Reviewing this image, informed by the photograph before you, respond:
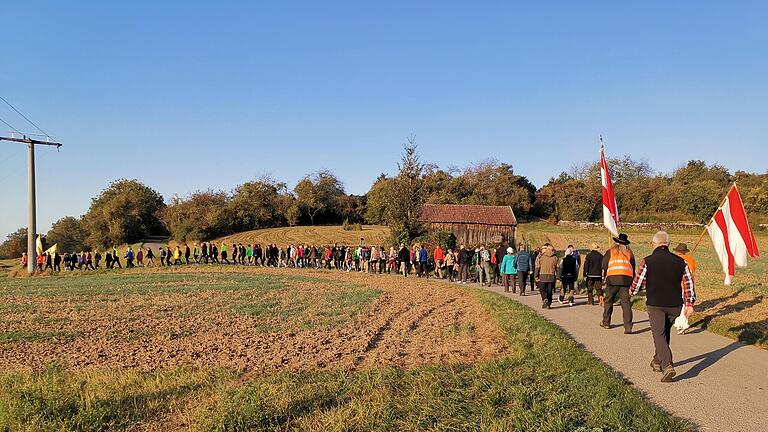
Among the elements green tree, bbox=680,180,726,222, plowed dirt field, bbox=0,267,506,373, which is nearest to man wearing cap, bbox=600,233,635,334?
plowed dirt field, bbox=0,267,506,373

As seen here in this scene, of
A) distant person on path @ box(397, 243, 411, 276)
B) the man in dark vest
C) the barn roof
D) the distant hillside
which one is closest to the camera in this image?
the man in dark vest

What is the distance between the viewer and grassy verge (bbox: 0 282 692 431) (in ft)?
17.0

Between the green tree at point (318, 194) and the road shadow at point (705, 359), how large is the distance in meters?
70.3

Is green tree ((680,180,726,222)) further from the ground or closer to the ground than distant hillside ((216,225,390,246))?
further from the ground

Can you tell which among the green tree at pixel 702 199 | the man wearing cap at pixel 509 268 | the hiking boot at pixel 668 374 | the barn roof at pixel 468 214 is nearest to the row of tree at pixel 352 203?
the green tree at pixel 702 199

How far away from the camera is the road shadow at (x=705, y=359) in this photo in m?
7.23

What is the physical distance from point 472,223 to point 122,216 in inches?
1667

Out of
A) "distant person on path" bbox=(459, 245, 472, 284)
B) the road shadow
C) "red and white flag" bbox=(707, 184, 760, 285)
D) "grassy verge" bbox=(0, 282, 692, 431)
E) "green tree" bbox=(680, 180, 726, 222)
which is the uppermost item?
"green tree" bbox=(680, 180, 726, 222)

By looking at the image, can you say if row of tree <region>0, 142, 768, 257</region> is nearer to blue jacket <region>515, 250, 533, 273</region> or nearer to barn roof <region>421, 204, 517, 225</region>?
barn roof <region>421, 204, 517, 225</region>

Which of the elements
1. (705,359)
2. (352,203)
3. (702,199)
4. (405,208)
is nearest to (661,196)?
(702,199)

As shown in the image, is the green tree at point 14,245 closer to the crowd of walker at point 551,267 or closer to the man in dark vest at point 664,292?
the crowd of walker at point 551,267

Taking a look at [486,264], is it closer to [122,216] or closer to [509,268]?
[509,268]

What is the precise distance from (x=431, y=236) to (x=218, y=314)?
833 inches

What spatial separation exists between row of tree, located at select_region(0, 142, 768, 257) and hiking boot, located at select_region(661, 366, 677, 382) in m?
50.6
